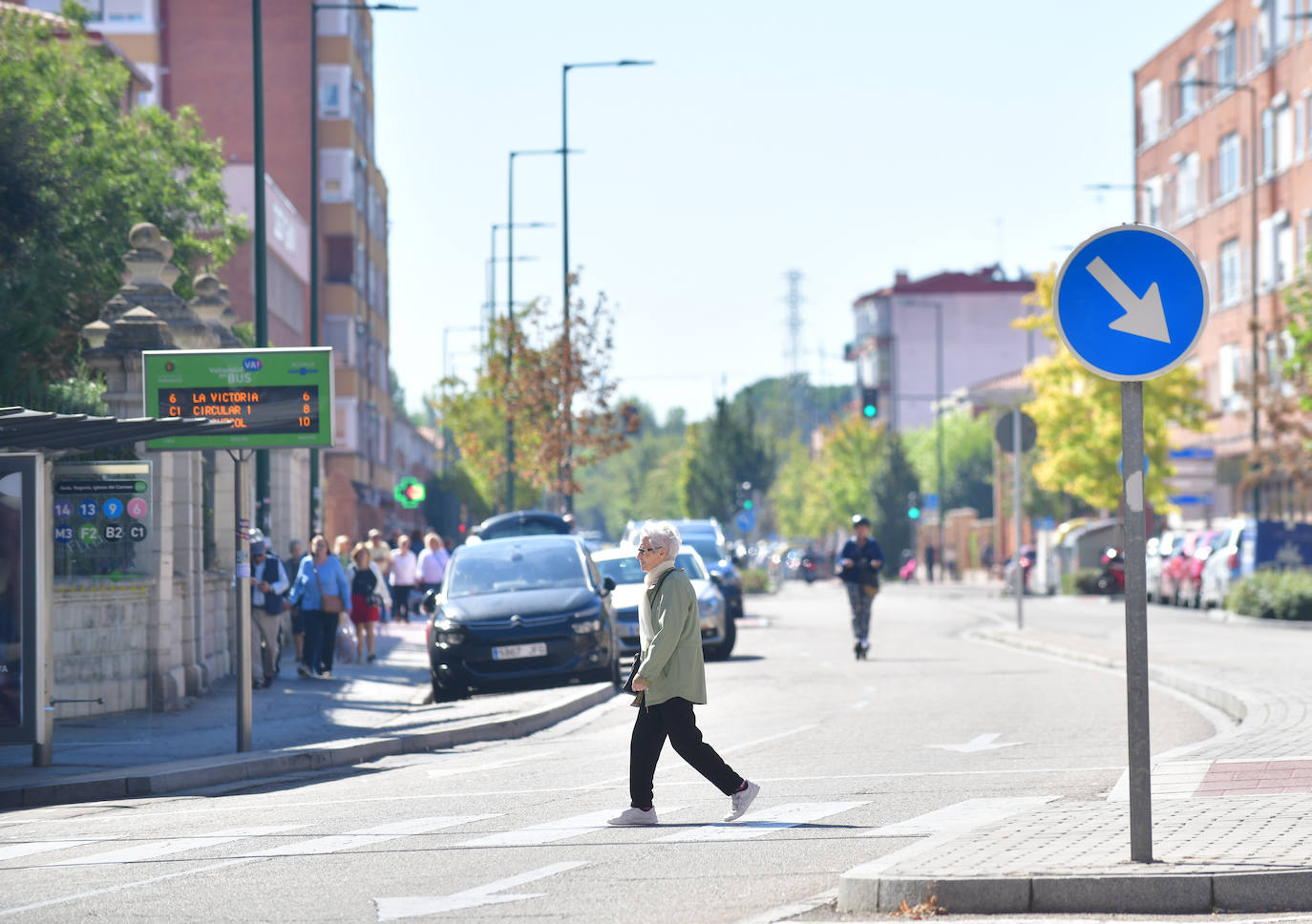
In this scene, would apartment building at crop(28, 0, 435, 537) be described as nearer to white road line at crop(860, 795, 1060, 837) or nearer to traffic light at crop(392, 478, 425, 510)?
traffic light at crop(392, 478, 425, 510)

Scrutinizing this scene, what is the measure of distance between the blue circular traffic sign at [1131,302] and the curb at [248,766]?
8133 mm

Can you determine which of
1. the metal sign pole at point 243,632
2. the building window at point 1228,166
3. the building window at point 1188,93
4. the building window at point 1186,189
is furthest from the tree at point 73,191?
the building window at point 1188,93

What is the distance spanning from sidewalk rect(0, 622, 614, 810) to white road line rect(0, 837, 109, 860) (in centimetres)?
258

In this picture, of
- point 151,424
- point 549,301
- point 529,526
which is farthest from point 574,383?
point 151,424

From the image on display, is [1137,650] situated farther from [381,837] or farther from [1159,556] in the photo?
[1159,556]

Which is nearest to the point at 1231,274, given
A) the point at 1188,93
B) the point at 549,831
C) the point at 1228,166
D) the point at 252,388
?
the point at 1228,166

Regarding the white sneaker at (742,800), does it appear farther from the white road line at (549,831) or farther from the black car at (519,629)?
the black car at (519,629)

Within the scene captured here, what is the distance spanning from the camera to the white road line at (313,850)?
8.79m

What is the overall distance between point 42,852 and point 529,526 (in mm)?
29214

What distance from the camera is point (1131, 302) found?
27.4 ft

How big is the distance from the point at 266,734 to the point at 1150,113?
60916mm

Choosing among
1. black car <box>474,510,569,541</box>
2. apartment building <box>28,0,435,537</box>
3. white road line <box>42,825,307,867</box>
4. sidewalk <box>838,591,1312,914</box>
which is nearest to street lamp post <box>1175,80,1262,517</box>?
black car <box>474,510,569,541</box>

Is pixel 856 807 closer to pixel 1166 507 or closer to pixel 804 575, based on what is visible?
pixel 1166 507

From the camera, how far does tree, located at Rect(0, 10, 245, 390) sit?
2500cm
